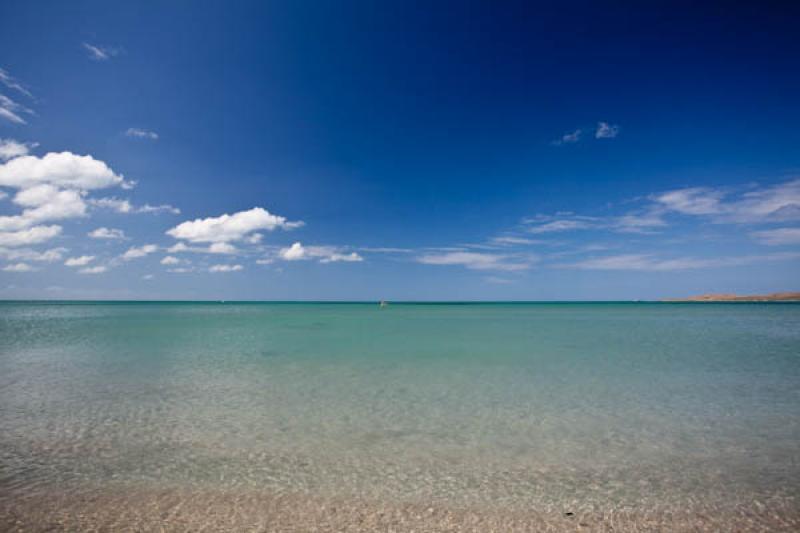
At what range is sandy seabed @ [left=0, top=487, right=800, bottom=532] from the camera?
493 cm

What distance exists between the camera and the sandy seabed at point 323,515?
16.2 feet

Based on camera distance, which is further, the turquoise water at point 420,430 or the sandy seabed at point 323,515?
the turquoise water at point 420,430

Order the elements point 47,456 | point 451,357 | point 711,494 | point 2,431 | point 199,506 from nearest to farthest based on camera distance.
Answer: point 199,506 < point 711,494 < point 47,456 < point 2,431 < point 451,357

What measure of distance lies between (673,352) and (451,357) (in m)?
12.5

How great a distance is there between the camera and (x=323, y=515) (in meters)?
5.22

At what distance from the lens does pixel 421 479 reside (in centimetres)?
624

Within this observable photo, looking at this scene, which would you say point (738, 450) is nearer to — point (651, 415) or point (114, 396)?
point (651, 415)

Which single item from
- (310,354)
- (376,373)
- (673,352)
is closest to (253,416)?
(376,373)

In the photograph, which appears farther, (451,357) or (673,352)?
(673,352)

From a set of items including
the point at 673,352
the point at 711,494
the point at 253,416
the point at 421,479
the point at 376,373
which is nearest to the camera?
the point at 711,494

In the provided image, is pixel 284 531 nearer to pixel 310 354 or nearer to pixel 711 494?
pixel 711 494

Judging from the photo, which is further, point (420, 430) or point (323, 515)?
point (420, 430)

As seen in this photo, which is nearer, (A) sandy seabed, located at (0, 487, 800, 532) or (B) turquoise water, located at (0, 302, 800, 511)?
(A) sandy seabed, located at (0, 487, 800, 532)

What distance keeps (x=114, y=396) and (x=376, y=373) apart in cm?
823
